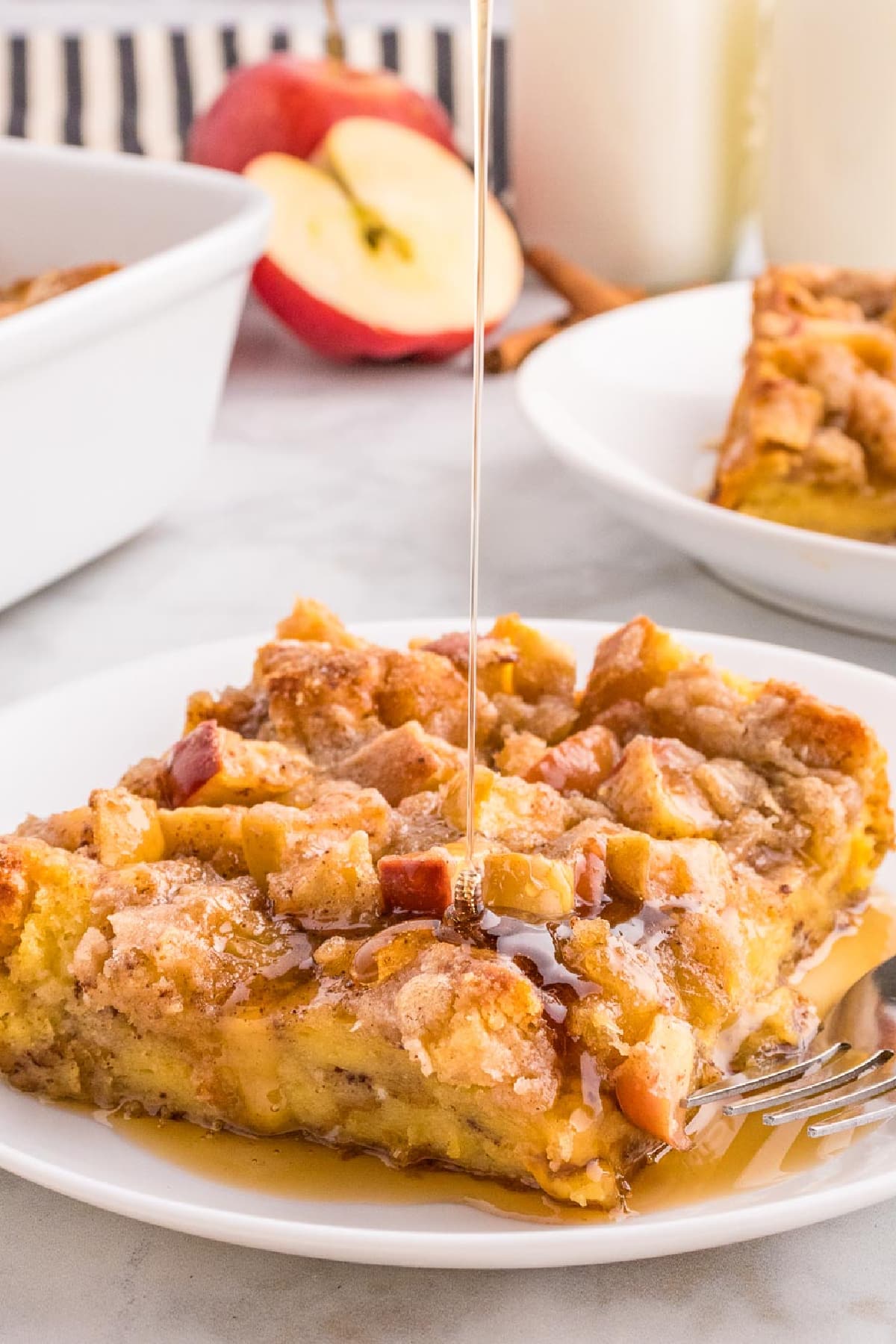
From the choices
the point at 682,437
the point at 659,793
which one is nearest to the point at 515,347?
the point at 682,437

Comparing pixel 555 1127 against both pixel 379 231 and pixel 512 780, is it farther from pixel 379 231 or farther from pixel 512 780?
pixel 379 231

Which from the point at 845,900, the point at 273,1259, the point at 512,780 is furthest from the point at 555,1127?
the point at 845,900

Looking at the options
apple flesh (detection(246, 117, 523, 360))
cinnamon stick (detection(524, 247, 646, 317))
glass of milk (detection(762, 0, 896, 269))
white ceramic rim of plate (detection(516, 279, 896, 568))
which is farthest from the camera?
cinnamon stick (detection(524, 247, 646, 317))

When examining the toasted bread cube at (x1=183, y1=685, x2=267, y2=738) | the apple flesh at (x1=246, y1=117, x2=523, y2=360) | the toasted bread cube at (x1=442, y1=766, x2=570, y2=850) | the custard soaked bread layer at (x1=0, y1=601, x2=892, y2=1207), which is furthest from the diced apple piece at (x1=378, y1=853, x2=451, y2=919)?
the apple flesh at (x1=246, y1=117, x2=523, y2=360)

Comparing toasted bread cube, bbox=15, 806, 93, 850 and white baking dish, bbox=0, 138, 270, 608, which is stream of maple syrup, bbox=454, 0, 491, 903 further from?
white baking dish, bbox=0, 138, 270, 608

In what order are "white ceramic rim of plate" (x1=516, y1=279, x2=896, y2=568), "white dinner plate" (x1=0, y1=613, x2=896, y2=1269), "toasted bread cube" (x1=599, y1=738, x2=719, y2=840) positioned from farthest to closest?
"white ceramic rim of plate" (x1=516, y1=279, x2=896, y2=568)
"toasted bread cube" (x1=599, y1=738, x2=719, y2=840)
"white dinner plate" (x1=0, y1=613, x2=896, y2=1269)

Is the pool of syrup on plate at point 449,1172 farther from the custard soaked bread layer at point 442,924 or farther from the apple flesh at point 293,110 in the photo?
the apple flesh at point 293,110

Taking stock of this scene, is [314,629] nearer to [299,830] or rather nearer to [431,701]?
[431,701]

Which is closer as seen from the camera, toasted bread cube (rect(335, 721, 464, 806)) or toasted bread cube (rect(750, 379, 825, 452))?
toasted bread cube (rect(335, 721, 464, 806))
